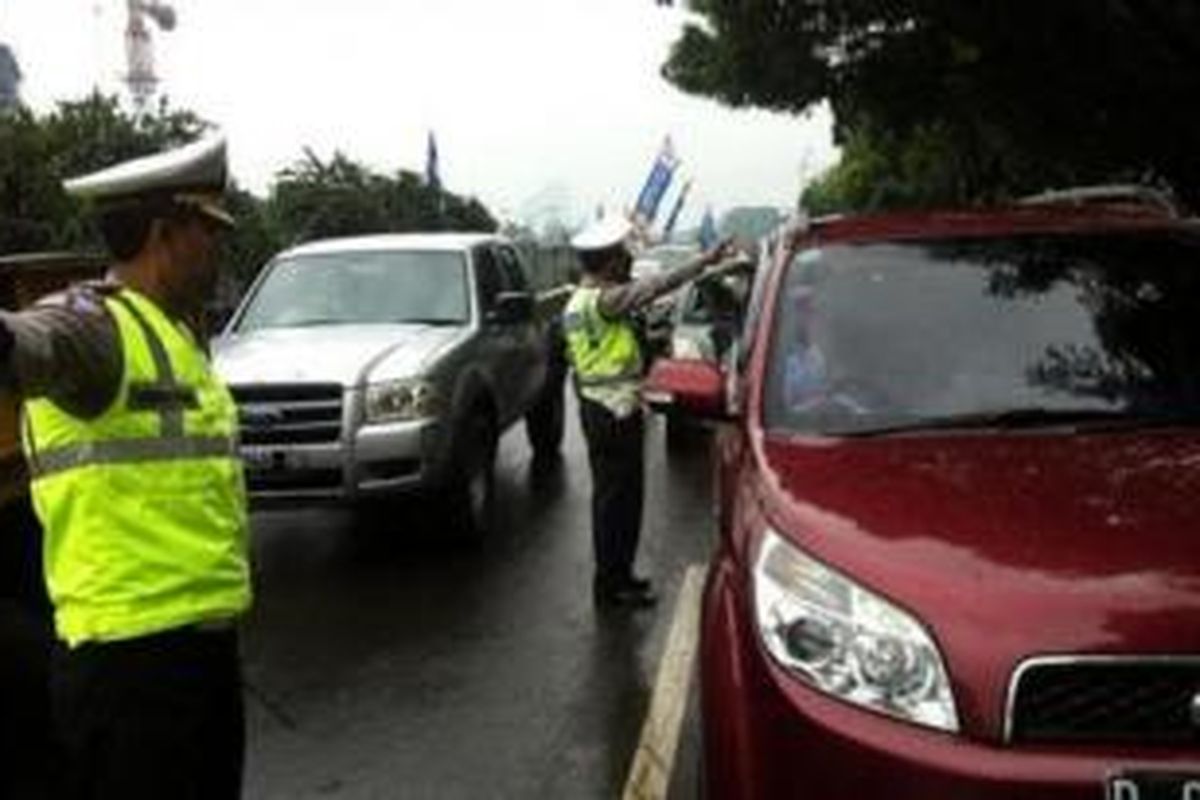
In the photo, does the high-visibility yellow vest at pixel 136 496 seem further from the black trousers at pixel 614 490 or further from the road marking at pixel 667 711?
the black trousers at pixel 614 490

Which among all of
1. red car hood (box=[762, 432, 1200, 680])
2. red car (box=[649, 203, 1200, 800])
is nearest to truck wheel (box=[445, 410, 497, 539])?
red car (box=[649, 203, 1200, 800])

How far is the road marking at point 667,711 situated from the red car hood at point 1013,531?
1.90 metres

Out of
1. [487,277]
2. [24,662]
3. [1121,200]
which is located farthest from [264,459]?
[24,662]

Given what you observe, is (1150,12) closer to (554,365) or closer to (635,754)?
(554,365)

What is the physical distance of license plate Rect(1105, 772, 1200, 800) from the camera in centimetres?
423

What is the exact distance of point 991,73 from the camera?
18.4 metres

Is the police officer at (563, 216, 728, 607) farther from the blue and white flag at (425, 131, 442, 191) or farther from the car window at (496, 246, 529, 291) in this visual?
the blue and white flag at (425, 131, 442, 191)

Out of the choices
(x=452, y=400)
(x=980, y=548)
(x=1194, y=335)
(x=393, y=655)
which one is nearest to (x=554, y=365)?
(x=452, y=400)

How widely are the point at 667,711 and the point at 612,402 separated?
99.4 inches

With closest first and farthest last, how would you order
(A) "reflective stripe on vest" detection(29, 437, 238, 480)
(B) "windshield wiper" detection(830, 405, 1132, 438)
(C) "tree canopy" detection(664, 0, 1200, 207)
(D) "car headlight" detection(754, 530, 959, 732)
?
(A) "reflective stripe on vest" detection(29, 437, 238, 480)
(D) "car headlight" detection(754, 530, 959, 732)
(B) "windshield wiper" detection(830, 405, 1132, 438)
(C) "tree canopy" detection(664, 0, 1200, 207)

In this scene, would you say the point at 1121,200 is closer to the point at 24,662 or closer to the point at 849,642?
the point at 849,642

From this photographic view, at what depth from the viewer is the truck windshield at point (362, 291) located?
13289 mm

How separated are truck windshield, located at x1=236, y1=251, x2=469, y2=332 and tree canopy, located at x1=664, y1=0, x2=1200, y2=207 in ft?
16.1

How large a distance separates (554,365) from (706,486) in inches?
71.4
